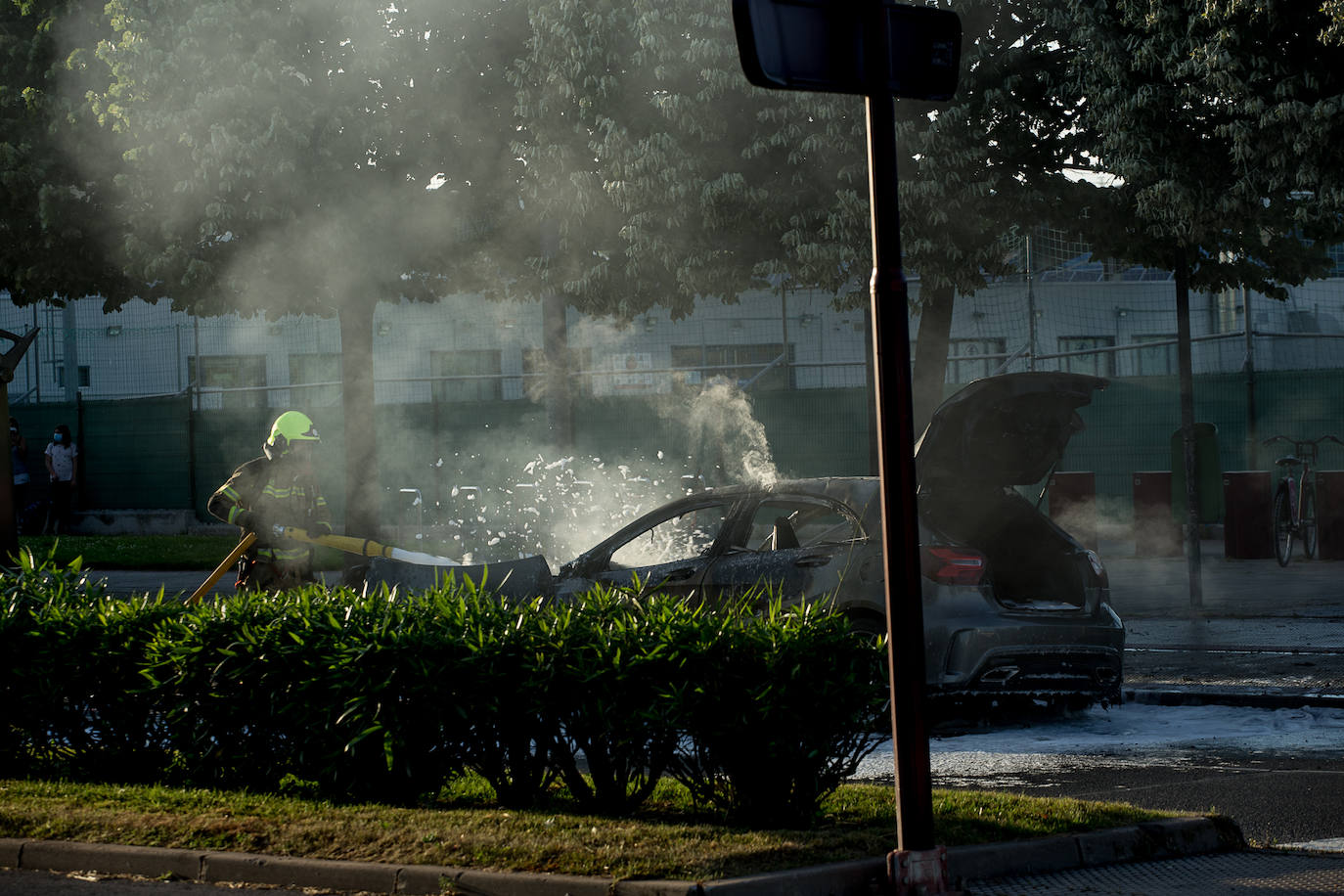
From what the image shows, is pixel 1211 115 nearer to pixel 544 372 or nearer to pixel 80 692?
pixel 80 692

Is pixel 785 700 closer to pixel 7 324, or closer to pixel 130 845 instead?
pixel 130 845

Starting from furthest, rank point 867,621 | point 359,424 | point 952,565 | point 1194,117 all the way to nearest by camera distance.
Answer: point 359,424 < point 1194,117 < point 867,621 < point 952,565

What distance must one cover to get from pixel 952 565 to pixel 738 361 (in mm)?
21841

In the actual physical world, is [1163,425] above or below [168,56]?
below

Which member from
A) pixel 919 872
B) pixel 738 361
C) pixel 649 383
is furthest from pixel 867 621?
pixel 738 361

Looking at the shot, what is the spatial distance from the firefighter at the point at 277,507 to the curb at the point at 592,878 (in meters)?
3.94

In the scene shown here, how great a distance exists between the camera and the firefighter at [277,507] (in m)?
9.59

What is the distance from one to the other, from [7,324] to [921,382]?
24628 mm

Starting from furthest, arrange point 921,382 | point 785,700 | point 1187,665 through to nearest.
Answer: point 921,382 < point 1187,665 < point 785,700

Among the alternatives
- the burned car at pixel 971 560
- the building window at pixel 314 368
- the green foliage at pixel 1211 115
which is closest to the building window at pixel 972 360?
the green foliage at pixel 1211 115

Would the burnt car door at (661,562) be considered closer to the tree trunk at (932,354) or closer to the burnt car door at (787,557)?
the burnt car door at (787,557)

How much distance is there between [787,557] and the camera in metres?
8.57

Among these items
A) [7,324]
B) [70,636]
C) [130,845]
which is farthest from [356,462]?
[7,324]

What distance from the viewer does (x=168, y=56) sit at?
16688 millimetres
